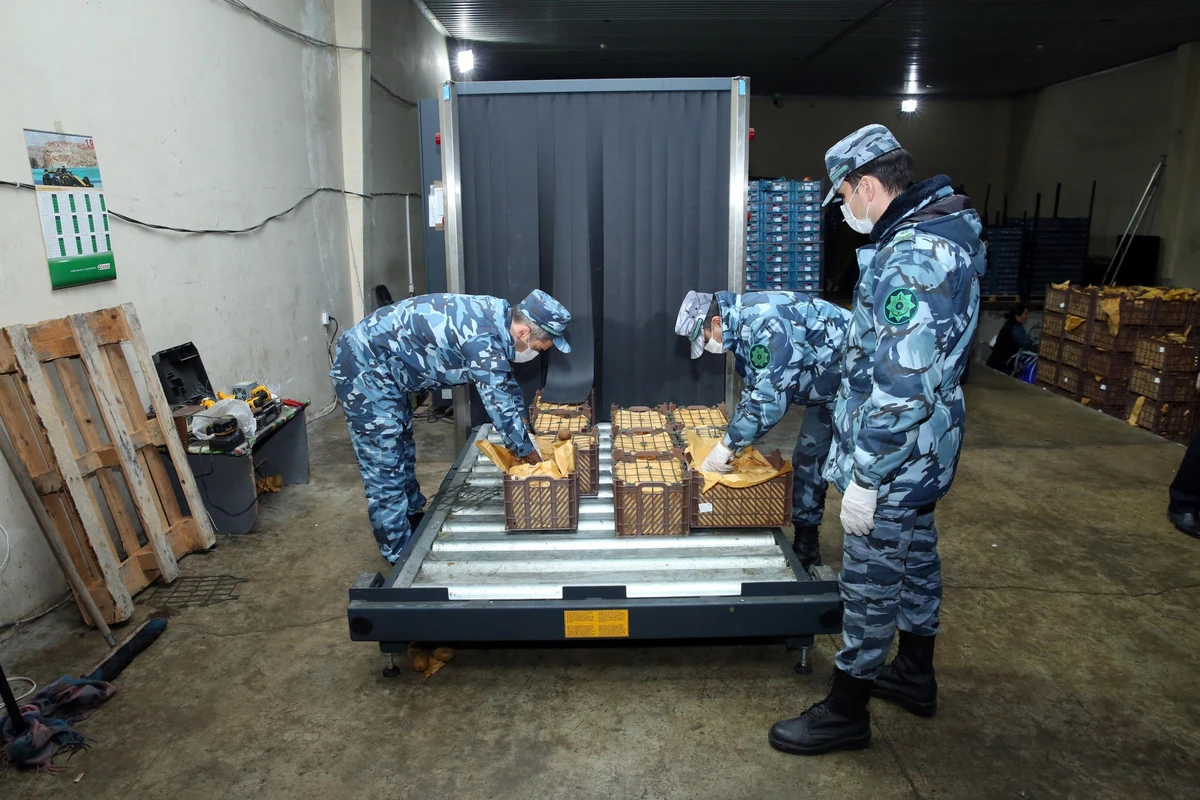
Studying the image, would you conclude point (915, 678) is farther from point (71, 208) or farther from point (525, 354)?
point (71, 208)

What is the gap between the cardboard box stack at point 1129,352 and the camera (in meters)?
6.76

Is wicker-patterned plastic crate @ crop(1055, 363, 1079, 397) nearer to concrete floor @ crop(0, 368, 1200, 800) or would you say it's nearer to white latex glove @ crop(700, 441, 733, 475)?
concrete floor @ crop(0, 368, 1200, 800)

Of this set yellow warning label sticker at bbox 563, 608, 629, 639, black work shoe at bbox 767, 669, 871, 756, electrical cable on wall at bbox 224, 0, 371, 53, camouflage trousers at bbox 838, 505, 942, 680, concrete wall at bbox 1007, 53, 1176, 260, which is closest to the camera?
camouflage trousers at bbox 838, 505, 942, 680

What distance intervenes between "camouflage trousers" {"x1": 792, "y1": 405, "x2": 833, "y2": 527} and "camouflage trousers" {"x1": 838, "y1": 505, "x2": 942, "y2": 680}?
1182 millimetres

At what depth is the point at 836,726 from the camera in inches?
103

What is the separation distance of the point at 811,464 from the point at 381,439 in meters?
2.08

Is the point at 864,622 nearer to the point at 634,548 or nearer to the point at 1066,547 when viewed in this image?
the point at 634,548

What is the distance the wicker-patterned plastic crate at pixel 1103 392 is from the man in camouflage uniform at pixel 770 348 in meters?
5.18

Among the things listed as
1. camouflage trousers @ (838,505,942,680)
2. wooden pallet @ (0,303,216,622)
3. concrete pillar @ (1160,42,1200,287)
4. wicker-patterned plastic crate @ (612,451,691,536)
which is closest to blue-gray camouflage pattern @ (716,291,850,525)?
wicker-patterned plastic crate @ (612,451,691,536)

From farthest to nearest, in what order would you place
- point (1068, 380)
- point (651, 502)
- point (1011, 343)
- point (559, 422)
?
point (1011, 343), point (1068, 380), point (559, 422), point (651, 502)

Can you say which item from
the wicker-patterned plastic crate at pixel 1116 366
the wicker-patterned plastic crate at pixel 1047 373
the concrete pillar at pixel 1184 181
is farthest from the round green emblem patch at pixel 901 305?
the concrete pillar at pixel 1184 181

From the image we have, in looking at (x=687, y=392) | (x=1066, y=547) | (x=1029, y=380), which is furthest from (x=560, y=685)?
(x=1029, y=380)

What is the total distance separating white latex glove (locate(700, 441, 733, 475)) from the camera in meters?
3.14

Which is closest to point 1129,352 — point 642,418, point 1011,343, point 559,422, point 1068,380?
point 1068,380
